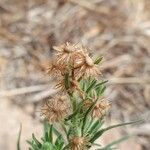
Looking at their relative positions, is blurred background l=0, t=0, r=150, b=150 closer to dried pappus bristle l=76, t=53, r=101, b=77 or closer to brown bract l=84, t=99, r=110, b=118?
brown bract l=84, t=99, r=110, b=118

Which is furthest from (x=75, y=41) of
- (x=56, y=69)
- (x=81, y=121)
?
(x=56, y=69)

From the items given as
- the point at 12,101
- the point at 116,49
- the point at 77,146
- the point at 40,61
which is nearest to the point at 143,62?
the point at 116,49

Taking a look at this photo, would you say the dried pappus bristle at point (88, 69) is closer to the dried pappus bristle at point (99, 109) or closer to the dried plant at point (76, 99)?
the dried plant at point (76, 99)

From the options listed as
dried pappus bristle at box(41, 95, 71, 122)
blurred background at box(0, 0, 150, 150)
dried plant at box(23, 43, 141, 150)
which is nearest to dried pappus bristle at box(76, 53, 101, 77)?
dried plant at box(23, 43, 141, 150)

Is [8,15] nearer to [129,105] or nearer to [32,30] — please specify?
[32,30]

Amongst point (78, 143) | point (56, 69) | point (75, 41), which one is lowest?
point (78, 143)

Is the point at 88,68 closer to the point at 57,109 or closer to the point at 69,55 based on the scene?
the point at 69,55

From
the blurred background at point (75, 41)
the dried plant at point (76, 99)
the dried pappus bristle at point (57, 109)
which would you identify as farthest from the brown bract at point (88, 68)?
the blurred background at point (75, 41)
